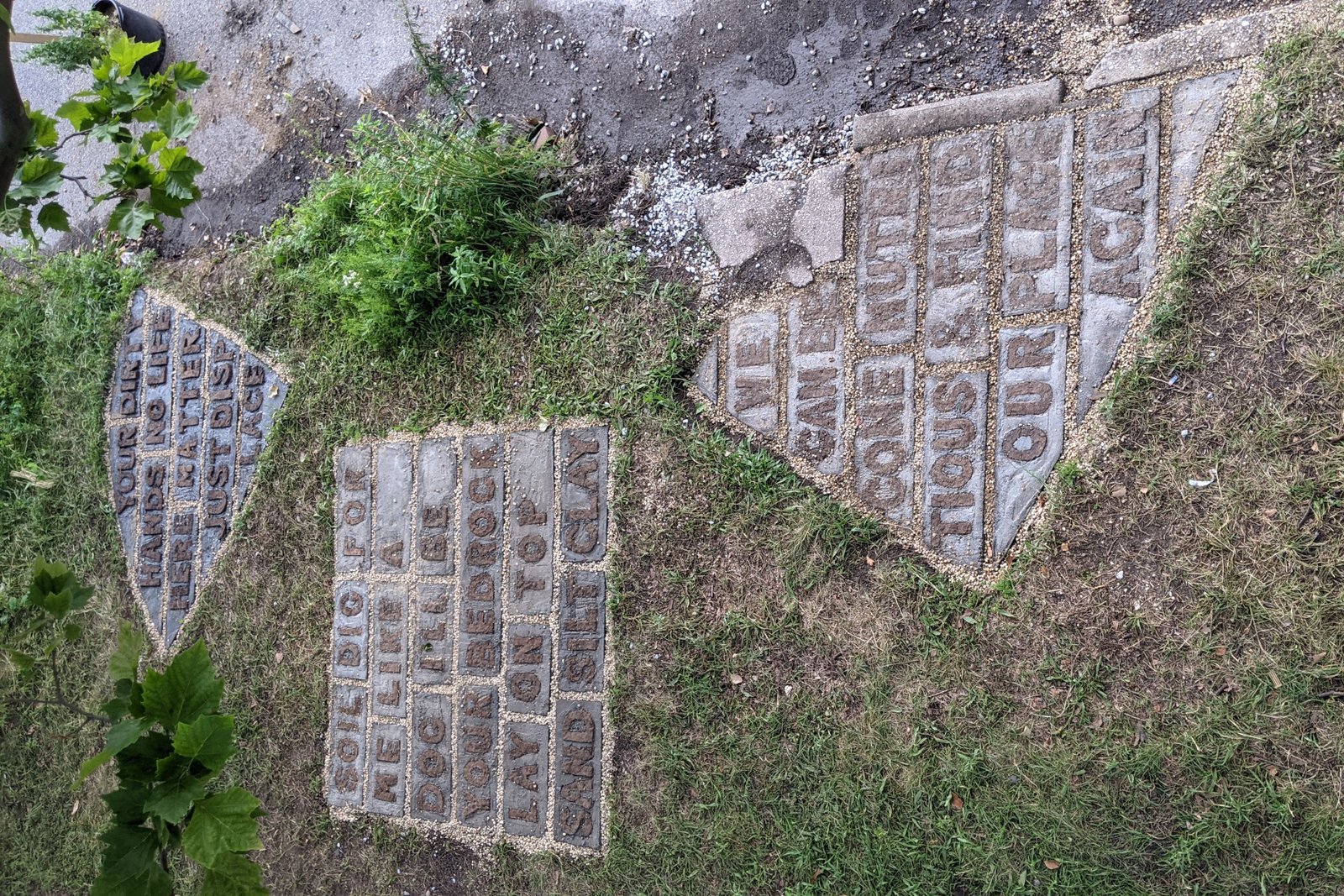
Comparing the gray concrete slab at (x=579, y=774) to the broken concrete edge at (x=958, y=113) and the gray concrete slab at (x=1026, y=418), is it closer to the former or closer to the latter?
the gray concrete slab at (x=1026, y=418)

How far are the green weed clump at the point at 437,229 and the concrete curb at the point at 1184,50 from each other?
2112 millimetres

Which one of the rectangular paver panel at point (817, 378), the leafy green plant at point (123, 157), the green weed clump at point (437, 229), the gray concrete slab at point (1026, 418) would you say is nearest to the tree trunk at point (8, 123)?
the leafy green plant at point (123, 157)

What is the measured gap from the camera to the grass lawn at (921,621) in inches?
104

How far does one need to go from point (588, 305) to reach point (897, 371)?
1.26m

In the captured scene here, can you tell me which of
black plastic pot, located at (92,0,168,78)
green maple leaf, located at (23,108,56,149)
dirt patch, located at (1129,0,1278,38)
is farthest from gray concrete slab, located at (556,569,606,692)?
black plastic pot, located at (92,0,168,78)

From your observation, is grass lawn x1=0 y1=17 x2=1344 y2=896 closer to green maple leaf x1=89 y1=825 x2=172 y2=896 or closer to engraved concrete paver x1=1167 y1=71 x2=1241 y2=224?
engraved concrete paver x1=1167 y1=71 x2=1241 y2=224

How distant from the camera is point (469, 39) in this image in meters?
4.02

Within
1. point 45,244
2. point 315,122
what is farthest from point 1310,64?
point 45,244

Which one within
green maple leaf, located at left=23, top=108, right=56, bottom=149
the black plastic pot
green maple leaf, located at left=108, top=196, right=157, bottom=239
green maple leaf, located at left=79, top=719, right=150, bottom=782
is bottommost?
green maple leaf, located at left=79, top=719, right=150, bottom=782

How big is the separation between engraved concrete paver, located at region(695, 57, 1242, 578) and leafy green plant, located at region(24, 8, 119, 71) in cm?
393

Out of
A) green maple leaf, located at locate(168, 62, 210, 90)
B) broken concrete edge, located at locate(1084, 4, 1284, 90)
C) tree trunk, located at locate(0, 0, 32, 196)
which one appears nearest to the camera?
tree trunk, located at locate(0, 0, 32, 196)

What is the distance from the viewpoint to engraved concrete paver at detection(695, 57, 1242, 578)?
2.84 m

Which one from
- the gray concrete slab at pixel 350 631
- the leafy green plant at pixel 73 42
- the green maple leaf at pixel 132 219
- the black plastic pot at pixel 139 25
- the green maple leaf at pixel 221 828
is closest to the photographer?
the green maple leaf at pixel 221 828

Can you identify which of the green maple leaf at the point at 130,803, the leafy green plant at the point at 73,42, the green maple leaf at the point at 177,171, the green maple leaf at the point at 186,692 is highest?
the leafy green plant at the point at 73,42
